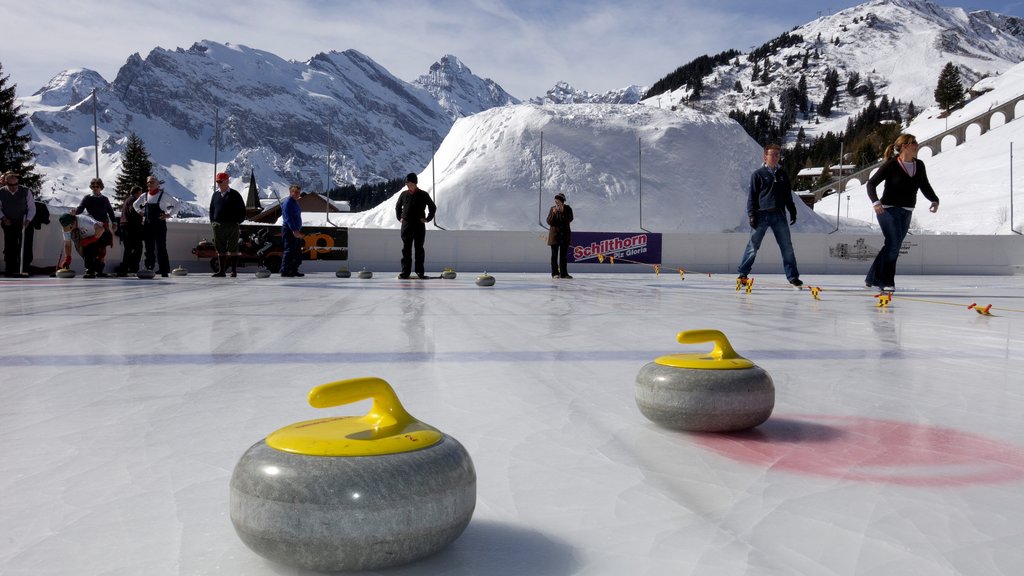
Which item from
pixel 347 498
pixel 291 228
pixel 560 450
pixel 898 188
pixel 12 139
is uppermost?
pixel 12 139

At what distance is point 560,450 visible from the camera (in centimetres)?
176

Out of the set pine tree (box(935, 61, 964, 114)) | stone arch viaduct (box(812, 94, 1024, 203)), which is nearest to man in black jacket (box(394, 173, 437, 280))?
stone arch viaduct (box(812, 94, 1024, 203))

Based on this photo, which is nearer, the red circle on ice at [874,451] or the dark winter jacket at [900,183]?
the red circle on ice at [874,451]

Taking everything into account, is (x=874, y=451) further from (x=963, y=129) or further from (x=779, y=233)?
(x=963, y=129)

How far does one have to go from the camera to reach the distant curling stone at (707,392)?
1794mm

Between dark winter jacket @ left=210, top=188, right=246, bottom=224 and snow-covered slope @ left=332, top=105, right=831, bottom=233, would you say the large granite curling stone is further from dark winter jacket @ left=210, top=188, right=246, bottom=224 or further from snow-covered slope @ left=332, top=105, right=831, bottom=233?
snow-covered slope @ left=332, top=105, right=831, bottom=233

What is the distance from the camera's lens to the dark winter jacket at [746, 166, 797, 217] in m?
→ 8.24

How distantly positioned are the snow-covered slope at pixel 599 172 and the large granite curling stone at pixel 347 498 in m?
23.4

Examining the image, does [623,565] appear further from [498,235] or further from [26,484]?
[498,235]

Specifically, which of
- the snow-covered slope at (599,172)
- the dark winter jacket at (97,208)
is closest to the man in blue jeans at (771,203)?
the dark winter jacket at (97,208)

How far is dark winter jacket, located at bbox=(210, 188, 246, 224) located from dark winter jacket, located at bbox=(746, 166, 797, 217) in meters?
7.18

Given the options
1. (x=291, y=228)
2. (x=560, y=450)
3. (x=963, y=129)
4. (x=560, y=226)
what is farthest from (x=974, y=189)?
(x=560, y=450)

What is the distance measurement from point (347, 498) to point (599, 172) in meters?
26.8

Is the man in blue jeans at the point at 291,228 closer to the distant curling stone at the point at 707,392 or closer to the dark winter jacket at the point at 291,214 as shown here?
the dark winter jacket at the point at 291,214
